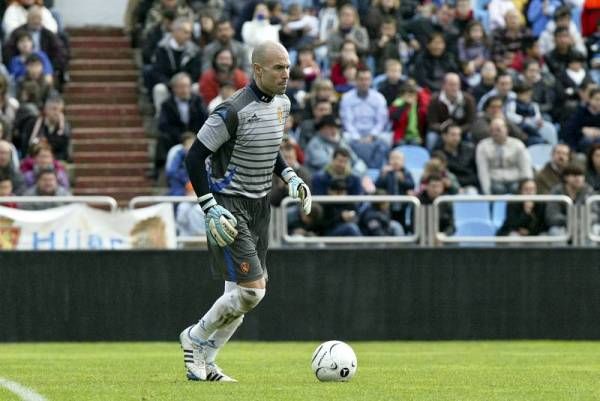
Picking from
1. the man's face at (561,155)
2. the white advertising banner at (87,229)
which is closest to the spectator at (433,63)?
the man's face at (561,155)

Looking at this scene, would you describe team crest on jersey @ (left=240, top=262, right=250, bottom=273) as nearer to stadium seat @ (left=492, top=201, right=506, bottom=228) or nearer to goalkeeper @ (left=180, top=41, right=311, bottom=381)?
goalkeeper @ (left=180, top=41, right=311, bottom=381)

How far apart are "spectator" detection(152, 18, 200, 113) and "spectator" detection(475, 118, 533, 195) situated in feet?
15.4

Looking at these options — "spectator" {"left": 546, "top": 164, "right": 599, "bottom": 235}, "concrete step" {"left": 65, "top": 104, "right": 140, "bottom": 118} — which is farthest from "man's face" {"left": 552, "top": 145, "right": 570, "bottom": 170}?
"concrete step" {"left": 65, "top": 104, "right": 140, "bottom": 118}

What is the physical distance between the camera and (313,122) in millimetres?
21000

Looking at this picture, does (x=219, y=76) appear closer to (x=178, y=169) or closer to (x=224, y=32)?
(x=224, y=32)

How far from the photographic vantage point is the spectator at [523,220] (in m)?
17.8

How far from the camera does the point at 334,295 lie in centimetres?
1791

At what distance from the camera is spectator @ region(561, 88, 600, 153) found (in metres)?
21.7

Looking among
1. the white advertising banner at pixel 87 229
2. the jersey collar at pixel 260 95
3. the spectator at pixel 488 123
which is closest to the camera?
the jersey collar at pixel 260 95

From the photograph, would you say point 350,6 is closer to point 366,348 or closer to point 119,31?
point 119,31

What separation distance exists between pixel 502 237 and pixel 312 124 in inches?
152

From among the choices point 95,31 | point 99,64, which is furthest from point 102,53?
point 95,31

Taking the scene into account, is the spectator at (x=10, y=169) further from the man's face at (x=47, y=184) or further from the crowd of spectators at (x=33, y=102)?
the man's face at (x=47, y=184)

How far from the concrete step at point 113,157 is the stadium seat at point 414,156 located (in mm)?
3757
